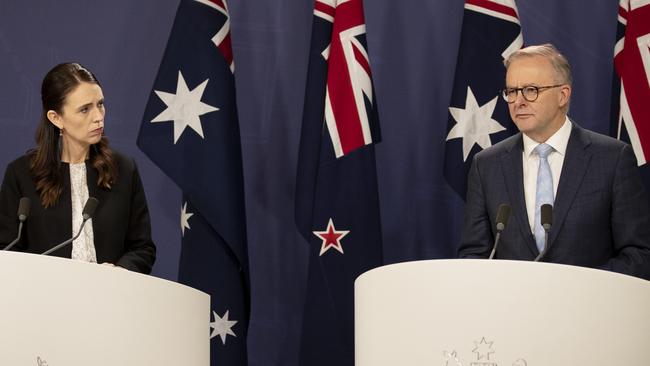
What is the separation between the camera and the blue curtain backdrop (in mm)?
5688

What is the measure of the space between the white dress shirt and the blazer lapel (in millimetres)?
25

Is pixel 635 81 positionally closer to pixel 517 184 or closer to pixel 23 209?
pixel 517 184

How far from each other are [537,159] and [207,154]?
5.46 feet

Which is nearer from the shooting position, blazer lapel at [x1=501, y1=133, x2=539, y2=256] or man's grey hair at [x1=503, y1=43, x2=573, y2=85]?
blazer lapel at [x1=501, y1=133, x2=539, y2=256]

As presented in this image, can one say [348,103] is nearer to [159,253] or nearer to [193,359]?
[159,253]

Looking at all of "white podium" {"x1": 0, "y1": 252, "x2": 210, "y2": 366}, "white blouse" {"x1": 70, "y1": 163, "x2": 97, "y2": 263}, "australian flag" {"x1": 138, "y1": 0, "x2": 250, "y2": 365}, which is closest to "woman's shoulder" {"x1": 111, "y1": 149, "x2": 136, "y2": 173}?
"white blouse" {"x1": 70, "y1": 163, "x2": 97, "y2": 263}

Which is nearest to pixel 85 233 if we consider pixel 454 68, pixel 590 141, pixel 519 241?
pixel 519 241

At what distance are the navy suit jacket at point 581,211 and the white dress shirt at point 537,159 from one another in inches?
1.1

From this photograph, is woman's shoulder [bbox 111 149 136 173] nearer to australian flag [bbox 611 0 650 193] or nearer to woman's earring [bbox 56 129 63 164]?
woman's earring [bbox 56 129 63 164]

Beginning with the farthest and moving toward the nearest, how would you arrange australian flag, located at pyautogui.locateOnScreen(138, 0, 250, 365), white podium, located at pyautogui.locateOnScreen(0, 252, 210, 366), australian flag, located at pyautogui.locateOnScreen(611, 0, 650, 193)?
australian flag, located at pyautogui.locateOnScreen(138, 0, 250, 365) < australian flag, located at pyautogui.locateOnScreen(611, 0, 650, 193) < white podium, located at pyautogui.locateOnScreen(0, 252, 210, 366)

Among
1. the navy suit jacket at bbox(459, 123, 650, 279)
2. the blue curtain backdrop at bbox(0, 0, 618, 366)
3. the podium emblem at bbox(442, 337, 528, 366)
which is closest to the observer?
the podium emblem at bbox(442, 337, 528, 366)

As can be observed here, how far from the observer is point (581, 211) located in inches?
157

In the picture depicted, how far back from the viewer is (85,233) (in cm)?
421

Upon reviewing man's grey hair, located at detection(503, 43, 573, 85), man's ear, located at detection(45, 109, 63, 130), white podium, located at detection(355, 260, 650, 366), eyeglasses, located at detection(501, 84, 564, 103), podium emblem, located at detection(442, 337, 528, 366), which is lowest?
podium emblem, located at detection(442, 337, 528, 366)
